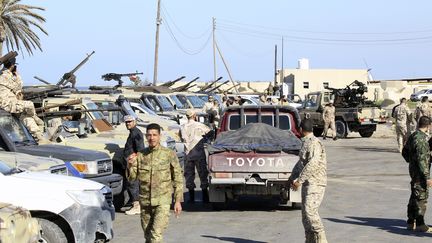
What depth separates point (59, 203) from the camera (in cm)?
826

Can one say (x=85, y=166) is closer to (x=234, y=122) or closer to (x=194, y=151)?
(x=194, y=151)

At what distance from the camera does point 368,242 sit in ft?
33.3

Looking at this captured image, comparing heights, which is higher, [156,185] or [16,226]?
[156,185]

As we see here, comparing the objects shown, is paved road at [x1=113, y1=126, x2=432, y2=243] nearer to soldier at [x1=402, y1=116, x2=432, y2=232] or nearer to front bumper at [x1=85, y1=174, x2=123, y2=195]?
soldier at [x1=402, y1=116, x2=432, y2=232]

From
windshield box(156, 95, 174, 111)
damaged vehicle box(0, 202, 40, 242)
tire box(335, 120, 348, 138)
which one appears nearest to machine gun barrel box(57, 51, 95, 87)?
windshield box(156, 95, 174, 111)

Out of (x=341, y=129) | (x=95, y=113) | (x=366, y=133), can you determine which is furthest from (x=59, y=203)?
(x=366, y=133)

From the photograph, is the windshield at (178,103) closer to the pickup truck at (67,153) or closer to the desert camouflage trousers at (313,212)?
the pickup truck at (67,153)

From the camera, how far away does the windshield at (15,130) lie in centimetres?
1204

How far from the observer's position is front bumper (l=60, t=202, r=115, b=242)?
8352 millimetres

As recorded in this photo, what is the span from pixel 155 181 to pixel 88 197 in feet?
2.95

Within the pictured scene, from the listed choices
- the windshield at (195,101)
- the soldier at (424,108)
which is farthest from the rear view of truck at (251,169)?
the windshield at (195,101)

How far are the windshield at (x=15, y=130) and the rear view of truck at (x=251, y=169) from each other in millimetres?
2940

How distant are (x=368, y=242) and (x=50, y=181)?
14.0 feet

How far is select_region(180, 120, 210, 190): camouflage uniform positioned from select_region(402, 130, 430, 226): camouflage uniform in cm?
416
